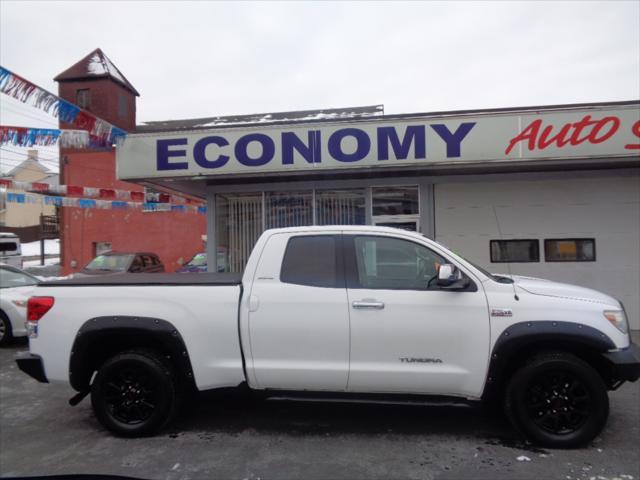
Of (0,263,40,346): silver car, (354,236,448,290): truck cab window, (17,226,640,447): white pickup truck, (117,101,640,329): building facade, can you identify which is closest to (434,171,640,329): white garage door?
(117,101,640,329): building facade

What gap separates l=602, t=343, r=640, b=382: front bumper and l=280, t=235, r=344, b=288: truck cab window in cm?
226

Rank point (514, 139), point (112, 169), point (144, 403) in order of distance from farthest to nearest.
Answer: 1. point (112, 169)
2. point (514, 139)
3. point (144, 403)

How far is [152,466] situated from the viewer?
3.80m

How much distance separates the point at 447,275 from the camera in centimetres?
388

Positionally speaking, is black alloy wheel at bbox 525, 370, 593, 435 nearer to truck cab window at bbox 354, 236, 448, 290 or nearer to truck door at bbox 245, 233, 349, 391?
truck cab window at bbox 354, 236, 448, 290

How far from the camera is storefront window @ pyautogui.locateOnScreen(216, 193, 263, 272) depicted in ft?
32.4

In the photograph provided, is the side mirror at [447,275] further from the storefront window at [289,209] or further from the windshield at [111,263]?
the windshield at [111,263]

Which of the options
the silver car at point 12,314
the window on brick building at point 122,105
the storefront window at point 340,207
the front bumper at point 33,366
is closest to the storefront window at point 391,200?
the storefront window at point 340,207

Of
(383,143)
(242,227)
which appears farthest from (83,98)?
(383,143)

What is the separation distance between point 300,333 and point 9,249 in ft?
82.5

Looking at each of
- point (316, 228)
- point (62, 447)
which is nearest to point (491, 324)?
point (316, 228)

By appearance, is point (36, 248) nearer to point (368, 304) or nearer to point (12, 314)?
point (12, 314)

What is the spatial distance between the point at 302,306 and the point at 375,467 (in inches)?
54.6

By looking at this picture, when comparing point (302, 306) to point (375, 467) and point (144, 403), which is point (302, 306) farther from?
point (144, 403)
